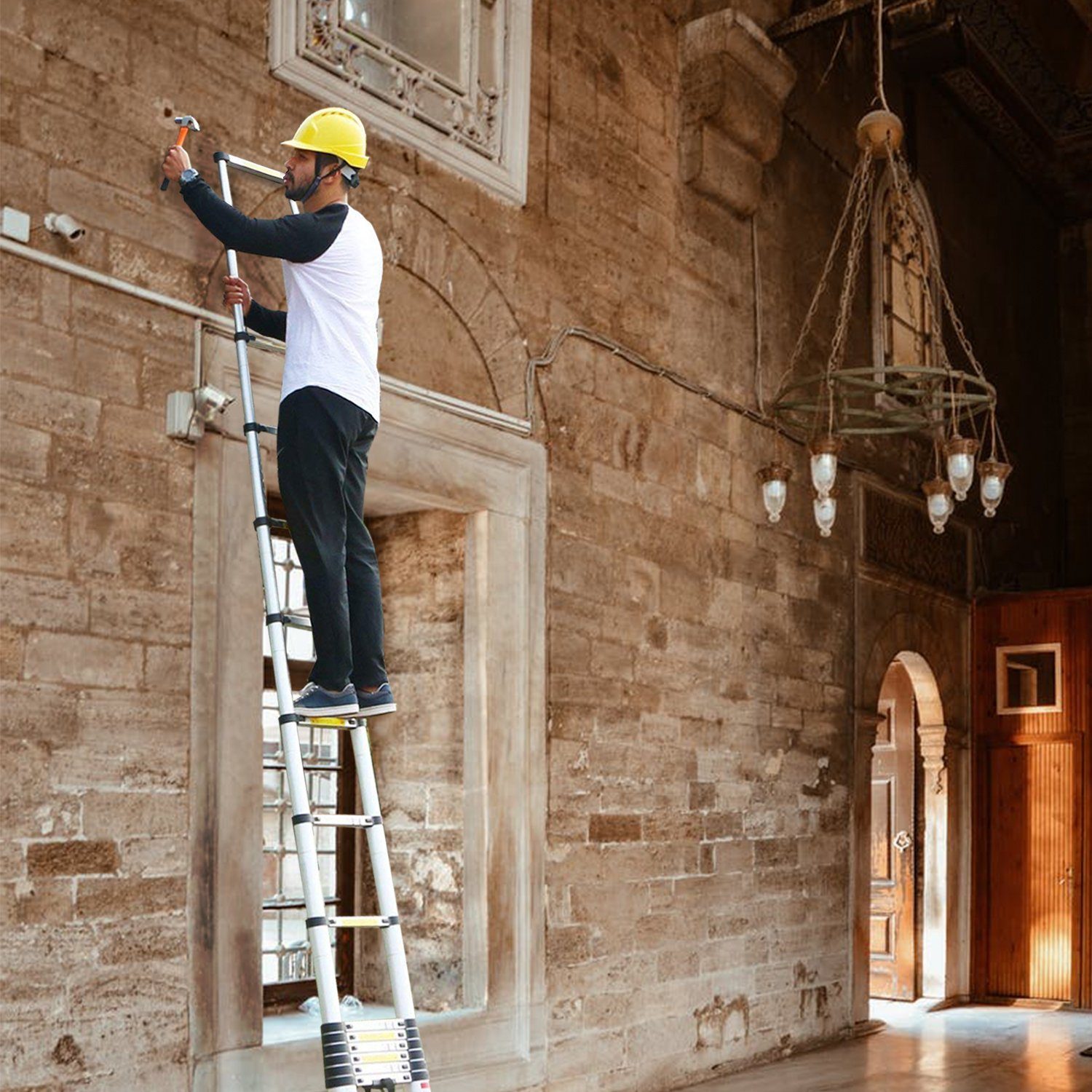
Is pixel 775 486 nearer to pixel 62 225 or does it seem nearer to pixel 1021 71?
pixel 62 225

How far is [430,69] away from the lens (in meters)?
5.46

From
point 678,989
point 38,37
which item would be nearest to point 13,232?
point 38,37

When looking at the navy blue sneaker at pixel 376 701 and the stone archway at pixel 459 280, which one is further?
the stone archway at pixel 459 280

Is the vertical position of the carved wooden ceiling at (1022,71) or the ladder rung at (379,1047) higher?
the carved wooden ceiling at (1022,71)

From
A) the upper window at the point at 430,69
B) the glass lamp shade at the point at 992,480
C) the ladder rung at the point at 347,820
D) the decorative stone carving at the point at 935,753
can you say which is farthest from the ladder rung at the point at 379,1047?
the decorative stone carving at the point at 935,753

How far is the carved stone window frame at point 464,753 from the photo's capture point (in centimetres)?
445

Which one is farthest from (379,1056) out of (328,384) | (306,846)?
(328,384)

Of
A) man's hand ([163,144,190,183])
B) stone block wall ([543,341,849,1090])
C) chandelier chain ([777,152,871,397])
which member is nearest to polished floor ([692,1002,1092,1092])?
stone block wall ([543,341,849,1090])

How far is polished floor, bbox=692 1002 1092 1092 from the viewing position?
21.5ft

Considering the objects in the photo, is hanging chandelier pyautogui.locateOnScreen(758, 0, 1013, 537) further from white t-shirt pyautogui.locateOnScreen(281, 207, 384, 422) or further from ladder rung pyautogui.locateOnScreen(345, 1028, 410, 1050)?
ladder rung pyautogui.locateOnScreen(345, 1028, 410, 1050)

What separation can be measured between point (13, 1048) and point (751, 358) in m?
4.62

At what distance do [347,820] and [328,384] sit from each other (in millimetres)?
925

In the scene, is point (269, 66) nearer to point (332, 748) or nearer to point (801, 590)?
point (332, 748)

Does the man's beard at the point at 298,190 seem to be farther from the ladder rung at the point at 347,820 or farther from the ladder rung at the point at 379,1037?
the ladder rung at the point at 379,1037
